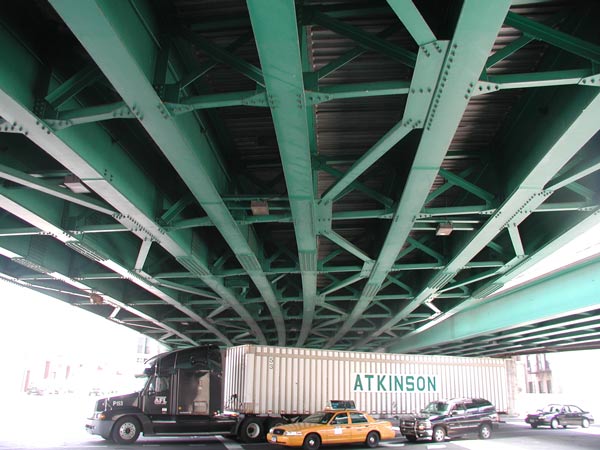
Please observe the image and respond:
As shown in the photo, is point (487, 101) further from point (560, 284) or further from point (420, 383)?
point (420, 383)

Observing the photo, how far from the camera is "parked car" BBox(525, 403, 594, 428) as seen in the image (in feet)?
90.0

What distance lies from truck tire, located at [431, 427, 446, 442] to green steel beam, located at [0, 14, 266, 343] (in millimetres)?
11402

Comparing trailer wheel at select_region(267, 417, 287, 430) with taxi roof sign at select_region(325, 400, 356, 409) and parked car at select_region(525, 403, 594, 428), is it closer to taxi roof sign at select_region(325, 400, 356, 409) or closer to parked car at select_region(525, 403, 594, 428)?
taxi roof sign at select_region(325, 400, 356, 409)

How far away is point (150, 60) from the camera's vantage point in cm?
678

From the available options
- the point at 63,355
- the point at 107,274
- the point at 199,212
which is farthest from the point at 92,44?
the point at 63,355

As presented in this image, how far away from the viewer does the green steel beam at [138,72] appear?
529 centimetres

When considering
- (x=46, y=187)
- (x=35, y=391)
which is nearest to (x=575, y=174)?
(x=46, y=187)

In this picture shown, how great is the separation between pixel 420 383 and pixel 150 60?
19428 mm

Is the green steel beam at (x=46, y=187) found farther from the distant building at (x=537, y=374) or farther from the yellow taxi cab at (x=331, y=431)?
Result: the distant building at (x=537, y=374)

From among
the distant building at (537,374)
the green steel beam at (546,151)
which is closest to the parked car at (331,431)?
the green steel beam at (546,151)

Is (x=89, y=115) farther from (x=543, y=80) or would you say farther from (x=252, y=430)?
(x=252, y=430)

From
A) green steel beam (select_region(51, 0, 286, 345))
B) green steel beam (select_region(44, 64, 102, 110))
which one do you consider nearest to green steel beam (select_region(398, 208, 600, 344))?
green steel beam (select_region(51, 0, 286, 345))

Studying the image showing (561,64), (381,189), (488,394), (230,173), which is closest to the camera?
(561,64)

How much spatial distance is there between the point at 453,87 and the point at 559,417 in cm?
2747
